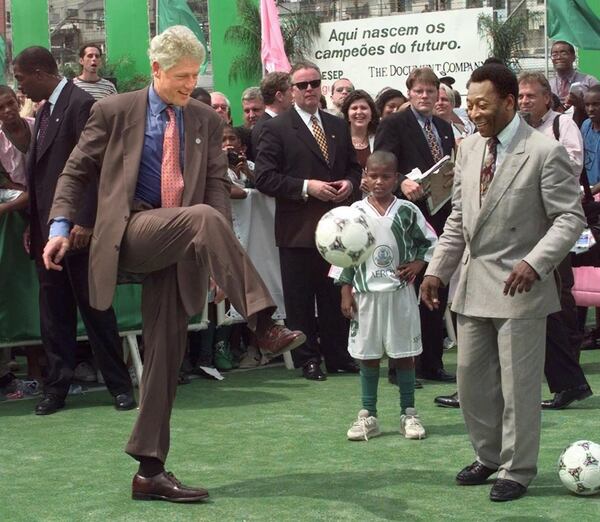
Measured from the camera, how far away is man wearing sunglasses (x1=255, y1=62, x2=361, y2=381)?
33.3 ft

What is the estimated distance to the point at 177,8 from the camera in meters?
20.1

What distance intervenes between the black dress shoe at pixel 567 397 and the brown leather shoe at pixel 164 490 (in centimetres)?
301

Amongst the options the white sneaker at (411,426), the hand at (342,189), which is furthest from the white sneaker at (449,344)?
the white sneaker at (411,426)

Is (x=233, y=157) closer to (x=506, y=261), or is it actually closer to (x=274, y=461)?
(x=274, y=461)

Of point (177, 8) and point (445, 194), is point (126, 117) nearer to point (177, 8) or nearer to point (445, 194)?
point (445, 194)

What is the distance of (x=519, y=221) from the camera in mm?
6145

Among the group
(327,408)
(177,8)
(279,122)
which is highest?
(177,8)

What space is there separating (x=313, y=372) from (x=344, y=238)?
3.50 m

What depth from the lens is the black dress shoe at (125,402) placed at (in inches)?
351

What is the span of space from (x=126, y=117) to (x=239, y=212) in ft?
15.4

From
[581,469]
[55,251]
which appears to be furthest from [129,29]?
[581,469]

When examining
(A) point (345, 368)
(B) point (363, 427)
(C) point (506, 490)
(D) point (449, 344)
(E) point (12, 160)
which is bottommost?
(D) point (449, 344)

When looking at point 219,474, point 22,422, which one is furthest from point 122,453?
point 22,422

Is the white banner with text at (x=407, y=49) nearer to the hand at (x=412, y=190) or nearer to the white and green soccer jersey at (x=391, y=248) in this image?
the hand at (x=412, y=190)
